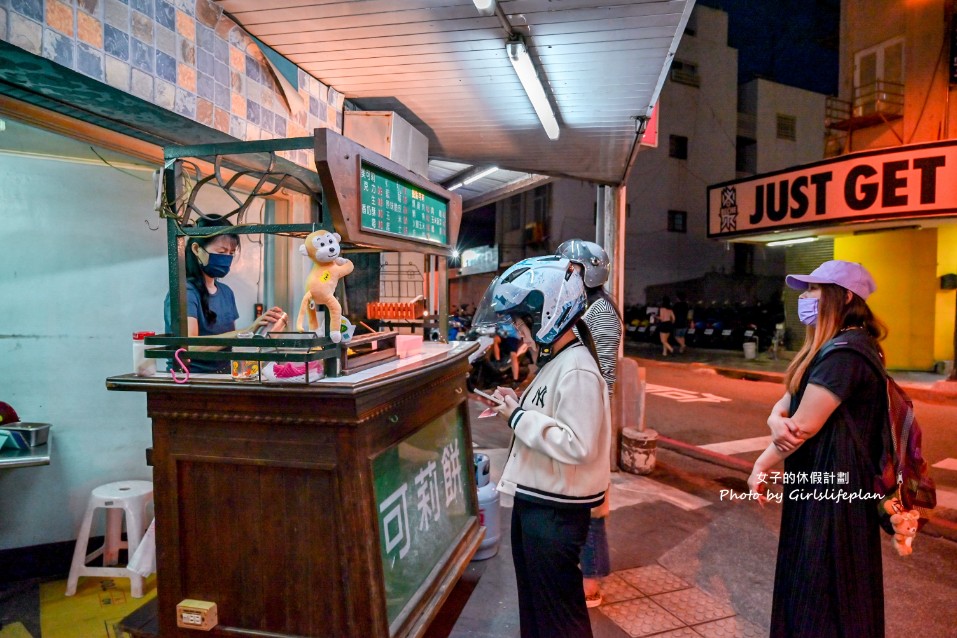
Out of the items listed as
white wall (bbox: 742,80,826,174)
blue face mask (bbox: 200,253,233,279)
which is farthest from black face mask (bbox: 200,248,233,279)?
white wall (bbox: 742,80,826,174)

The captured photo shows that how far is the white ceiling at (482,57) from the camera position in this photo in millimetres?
3436

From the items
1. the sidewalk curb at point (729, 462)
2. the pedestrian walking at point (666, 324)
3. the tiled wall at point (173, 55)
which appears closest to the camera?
the tiled wall at point (173, 55)

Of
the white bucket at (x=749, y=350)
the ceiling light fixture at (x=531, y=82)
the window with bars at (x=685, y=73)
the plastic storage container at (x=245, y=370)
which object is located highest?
the window with bars at (x=685, y=73)

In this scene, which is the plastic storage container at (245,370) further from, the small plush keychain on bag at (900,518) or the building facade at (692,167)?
the building facade at (692,167)

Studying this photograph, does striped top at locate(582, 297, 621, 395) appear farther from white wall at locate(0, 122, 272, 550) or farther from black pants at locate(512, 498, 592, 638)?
white wall at locate(0, 122, 272, 550)

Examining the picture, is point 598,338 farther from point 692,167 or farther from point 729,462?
point 692,167

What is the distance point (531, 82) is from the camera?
4.26 meters

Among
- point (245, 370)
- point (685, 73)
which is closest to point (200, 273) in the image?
point (245, 370)

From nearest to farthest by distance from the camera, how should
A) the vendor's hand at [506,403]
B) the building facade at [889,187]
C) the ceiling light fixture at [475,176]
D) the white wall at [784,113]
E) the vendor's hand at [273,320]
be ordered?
the vendor's hand at [506,403]
the vendor's hand at [273,320]
the ceiling light fixture at [475,176]
the building facade at [889,187]
the white wall at [784,113]

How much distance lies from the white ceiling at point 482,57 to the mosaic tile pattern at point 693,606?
3.83 m

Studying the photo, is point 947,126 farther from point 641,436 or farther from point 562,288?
point 562,288

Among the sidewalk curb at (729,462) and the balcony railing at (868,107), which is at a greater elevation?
the balcony railing at (868,107)

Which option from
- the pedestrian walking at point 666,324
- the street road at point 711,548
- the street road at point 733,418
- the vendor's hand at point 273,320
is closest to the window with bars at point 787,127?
the pedestrian walking at point 666,324

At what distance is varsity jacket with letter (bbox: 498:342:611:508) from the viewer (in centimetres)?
241
